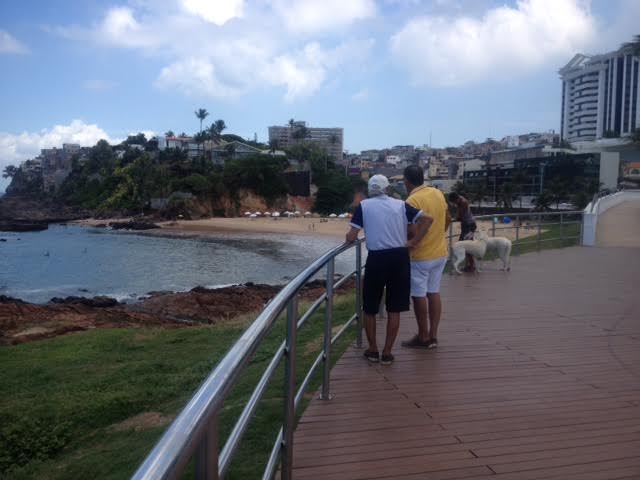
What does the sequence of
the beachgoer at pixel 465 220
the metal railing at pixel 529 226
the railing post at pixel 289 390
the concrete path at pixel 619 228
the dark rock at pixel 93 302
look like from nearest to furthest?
the railing post at pixel 289 390 < the beachgoer at pixel 465 220 < the metal railing at pixel 529 226 < the concrete path at pixel 619 228 < the dark rock at pixel 93 302

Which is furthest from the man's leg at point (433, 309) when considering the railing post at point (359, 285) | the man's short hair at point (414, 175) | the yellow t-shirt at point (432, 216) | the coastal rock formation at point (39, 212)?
the coastal rock formation at point (39, 212)

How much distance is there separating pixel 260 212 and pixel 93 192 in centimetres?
3400

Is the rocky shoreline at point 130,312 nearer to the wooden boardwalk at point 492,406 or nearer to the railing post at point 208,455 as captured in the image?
the wooden boardwalk at point 492,406

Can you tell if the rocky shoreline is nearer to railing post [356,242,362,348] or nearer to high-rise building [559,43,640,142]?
railing post [356,242,362,348]

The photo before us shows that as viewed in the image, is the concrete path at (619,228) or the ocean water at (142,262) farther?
the ocean water at (142,262)

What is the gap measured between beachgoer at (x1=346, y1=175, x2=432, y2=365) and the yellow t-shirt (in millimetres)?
541

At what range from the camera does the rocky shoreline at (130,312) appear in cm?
1465

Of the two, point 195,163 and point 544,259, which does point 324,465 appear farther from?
point 195,163

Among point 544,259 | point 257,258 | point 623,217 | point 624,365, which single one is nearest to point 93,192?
point 257,258

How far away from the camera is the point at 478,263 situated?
11203 mm

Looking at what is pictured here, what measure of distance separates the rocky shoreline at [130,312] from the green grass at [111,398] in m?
4.31

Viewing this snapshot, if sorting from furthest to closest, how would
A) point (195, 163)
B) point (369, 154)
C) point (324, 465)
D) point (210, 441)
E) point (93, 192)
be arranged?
point (369, 154)
point (93, 192)
point (195, 163)
point (324, 465)
point (210, 441)

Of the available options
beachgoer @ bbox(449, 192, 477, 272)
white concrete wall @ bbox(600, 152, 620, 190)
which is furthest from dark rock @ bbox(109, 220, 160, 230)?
beachgoer @ bbox(449, 192, 477, 272)

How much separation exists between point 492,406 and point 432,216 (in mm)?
1730
